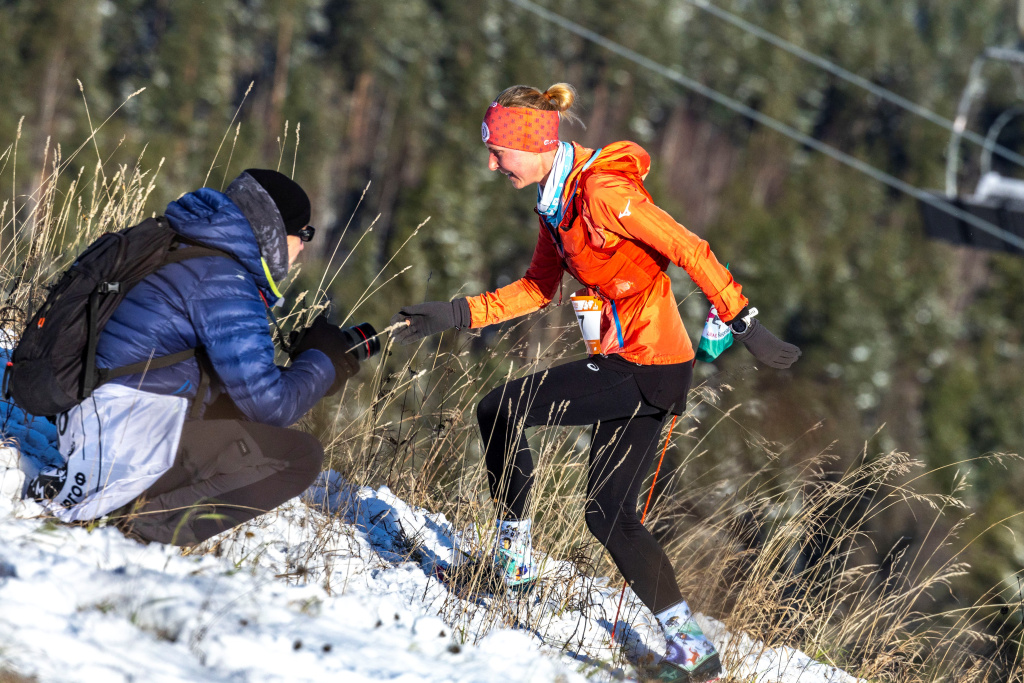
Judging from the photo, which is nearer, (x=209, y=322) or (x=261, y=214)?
(x=209, y=322)

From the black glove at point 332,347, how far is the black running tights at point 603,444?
20.7 inches

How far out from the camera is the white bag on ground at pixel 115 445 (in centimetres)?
246

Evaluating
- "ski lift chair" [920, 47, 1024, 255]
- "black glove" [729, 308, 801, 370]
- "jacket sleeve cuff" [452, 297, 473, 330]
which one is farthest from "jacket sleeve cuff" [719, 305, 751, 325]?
"ski lift chair" [920, 47, 1024, 255]

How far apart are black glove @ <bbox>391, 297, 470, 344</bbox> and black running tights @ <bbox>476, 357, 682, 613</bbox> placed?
0.29 m

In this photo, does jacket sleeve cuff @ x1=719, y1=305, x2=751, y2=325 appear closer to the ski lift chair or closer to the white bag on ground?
the white bag on ground

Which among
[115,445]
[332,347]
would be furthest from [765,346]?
[115,445]

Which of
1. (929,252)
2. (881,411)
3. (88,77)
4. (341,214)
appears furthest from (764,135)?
(88,77)

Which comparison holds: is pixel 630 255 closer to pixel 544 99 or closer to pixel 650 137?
pixel 544 99

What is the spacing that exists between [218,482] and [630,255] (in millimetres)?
1382

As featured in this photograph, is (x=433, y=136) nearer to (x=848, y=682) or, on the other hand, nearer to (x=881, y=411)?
(x=881, y=411)

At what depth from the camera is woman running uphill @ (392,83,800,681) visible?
282 cm

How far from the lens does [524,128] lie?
2.97 metres

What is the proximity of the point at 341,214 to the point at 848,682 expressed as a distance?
1815 inches

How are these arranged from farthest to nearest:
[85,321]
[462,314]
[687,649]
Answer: [462,314] < [687,649] < [85,321]
